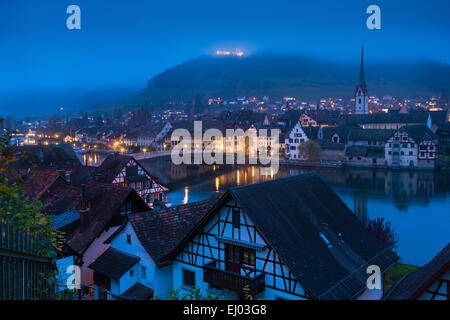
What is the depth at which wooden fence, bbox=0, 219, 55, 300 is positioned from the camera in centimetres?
341

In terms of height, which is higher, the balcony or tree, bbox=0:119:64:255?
tree, bbox=0:119:64:255

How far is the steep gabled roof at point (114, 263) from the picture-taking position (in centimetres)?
1117

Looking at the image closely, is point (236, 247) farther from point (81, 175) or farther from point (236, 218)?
point (81, 175)

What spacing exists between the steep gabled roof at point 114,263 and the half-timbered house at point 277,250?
150 cm

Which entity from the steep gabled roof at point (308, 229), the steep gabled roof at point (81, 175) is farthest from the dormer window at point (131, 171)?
the steep gabled roof at point (308, 229)

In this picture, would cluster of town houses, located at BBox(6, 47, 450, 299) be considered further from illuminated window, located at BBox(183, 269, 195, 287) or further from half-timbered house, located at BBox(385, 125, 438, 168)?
half-timbered house, located at BBox(385, 125, 438, 168)

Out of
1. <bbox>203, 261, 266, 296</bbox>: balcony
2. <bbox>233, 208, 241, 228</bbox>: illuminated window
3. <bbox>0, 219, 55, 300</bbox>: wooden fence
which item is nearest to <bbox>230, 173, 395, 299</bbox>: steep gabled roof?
<bbox>233, 208, 241, 228</bbox>: illuminated window

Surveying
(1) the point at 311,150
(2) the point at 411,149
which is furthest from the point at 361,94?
(2) the point at 411,149

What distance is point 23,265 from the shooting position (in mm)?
3625

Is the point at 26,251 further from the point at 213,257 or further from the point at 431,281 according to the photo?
the point at 213,257

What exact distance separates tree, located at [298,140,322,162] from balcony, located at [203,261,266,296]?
49864 mm

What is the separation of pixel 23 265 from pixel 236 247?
19.9 feet

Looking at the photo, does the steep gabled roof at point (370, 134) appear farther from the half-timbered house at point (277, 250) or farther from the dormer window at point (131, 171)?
the half-timbered house at point (277, 250)
